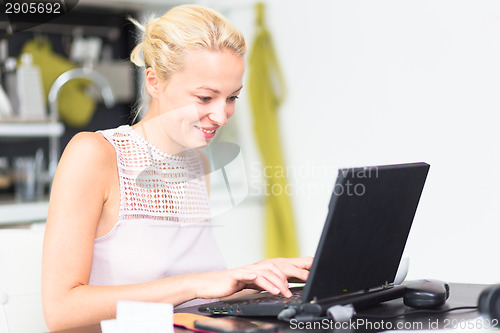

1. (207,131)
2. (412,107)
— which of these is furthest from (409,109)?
(207,131)

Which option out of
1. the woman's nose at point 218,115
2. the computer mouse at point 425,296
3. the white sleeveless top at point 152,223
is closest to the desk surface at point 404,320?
the computer mouse at point 425,296

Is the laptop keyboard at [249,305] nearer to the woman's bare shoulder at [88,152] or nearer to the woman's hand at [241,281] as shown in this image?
Answer: the woman's hand at [241,281]

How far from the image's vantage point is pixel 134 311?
92 centimetres

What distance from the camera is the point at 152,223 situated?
4.68 feet

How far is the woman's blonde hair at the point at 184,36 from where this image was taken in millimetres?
1419

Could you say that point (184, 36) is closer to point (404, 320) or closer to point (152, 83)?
point (152, 83)

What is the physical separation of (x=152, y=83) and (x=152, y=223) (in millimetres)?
330

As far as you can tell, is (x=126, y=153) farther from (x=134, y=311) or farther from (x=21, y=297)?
(x=134, y=311)

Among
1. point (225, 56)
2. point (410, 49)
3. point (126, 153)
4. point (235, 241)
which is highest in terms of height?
point (410, 49)

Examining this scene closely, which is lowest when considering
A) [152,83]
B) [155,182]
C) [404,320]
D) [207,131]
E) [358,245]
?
[404,320]

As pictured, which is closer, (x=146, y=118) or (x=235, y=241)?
(x=146, y=118)

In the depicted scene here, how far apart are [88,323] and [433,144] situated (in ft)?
5.73

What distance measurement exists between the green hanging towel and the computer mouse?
1.94m

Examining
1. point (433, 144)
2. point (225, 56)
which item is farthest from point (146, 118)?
point (433, 144)
